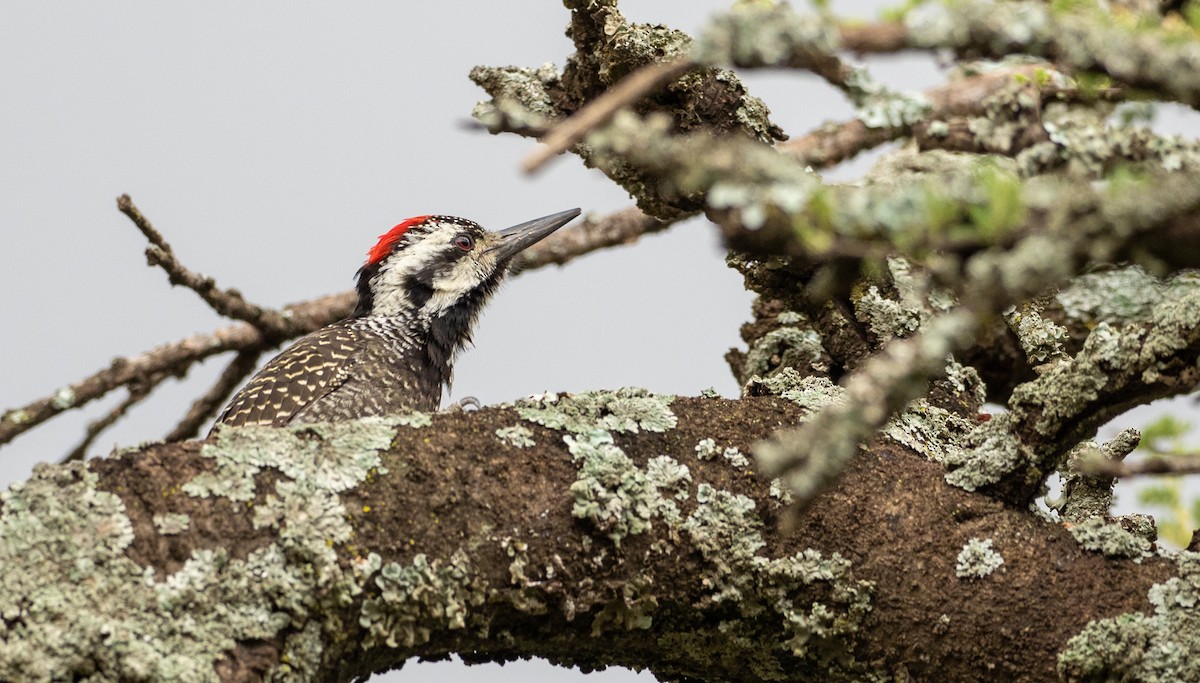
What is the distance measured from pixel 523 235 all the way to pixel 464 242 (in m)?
0.26

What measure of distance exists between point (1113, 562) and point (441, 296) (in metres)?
3.26

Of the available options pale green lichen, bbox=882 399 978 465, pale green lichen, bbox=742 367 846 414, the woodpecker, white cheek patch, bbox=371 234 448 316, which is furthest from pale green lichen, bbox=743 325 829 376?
white cheek patch, bbox=371 234 448 316

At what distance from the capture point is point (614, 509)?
280 cm

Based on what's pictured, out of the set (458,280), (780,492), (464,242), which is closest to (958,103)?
(780,492)

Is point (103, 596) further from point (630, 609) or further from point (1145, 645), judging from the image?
point (1145, 645)

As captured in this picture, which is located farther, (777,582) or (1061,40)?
(777,582)

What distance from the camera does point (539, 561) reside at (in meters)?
2.73

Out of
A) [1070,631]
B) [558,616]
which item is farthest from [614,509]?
[1070,631]

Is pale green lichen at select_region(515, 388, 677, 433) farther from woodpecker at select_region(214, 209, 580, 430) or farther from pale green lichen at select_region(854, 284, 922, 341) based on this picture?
woodpecker at select_region(214, 209, 580, 430)

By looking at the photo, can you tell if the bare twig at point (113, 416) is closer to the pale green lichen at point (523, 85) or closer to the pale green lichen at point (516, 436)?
the pale green lichen at point (523, 85)

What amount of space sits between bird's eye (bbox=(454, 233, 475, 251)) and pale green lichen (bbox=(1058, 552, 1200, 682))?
3504 mm

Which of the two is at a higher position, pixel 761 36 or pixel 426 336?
pixel 426 336

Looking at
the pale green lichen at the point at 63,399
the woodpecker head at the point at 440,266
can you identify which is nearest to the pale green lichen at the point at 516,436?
the pale green lichen at the point at 63,399

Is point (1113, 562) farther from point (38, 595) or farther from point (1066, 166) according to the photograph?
point (38, 595)
